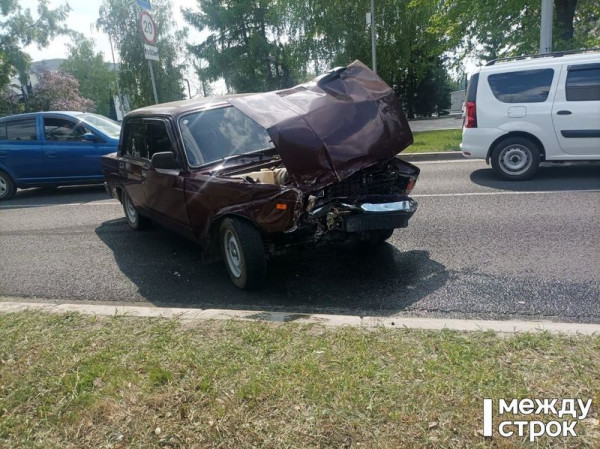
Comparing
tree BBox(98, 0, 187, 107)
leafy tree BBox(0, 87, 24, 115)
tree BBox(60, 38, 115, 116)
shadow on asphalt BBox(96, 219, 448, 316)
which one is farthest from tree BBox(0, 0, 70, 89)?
tree BBox(60, 38, 115, 116)

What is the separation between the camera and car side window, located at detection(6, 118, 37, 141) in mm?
10703

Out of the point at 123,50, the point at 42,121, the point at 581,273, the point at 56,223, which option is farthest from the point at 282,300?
the point at 123,50

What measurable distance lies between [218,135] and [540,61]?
622 centimetres

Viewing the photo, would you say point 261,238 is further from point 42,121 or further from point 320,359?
point 42,121

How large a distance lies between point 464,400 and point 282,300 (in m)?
2.13

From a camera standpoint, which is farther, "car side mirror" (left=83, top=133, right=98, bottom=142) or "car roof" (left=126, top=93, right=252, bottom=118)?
"car side mirror" (left=83, top=133, right=98, bottom=142)

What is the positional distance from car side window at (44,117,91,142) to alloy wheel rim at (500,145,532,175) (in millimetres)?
8440

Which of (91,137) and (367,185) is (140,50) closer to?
(91,137)

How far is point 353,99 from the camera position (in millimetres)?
4703

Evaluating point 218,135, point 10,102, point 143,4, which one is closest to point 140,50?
point 10,102

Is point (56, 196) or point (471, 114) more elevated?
point (471, 114)

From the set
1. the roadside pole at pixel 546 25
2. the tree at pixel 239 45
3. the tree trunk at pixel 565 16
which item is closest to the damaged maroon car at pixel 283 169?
the roadside pole at pixel 546 25

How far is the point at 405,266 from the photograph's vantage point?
16.4ft

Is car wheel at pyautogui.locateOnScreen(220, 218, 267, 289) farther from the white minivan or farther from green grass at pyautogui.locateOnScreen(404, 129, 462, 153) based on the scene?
green grass at pyautogui.locateOnScreen(404, 129, 462, 153)
